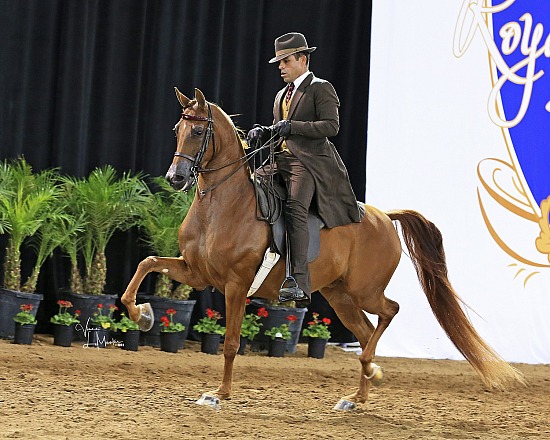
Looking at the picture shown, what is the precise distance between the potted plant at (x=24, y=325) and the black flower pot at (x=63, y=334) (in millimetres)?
245

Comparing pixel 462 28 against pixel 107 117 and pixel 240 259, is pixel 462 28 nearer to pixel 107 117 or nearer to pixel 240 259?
pixel 107 117

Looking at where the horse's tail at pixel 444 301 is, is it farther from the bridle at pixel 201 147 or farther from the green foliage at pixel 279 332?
the green foliage at pixel 279 332

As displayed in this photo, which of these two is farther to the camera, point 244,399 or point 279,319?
point 279,319

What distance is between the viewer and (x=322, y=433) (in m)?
4.49

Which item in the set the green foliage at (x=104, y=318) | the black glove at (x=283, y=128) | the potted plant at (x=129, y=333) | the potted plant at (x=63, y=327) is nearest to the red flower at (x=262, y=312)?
the potted plant at (x=129, y=333)

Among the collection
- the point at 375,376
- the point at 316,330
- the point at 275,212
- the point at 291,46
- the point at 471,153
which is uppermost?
the point at 471,153

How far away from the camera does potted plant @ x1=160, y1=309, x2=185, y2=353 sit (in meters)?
7.30

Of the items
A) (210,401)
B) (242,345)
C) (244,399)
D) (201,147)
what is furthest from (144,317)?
(242,345)

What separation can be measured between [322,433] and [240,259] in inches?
44.5

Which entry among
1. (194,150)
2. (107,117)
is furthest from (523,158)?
(194,150)

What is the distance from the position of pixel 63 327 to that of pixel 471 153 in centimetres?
416

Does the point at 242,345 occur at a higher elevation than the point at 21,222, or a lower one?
lower

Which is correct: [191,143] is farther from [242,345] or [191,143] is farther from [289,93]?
[242,345]

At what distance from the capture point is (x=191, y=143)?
16.0 ft
